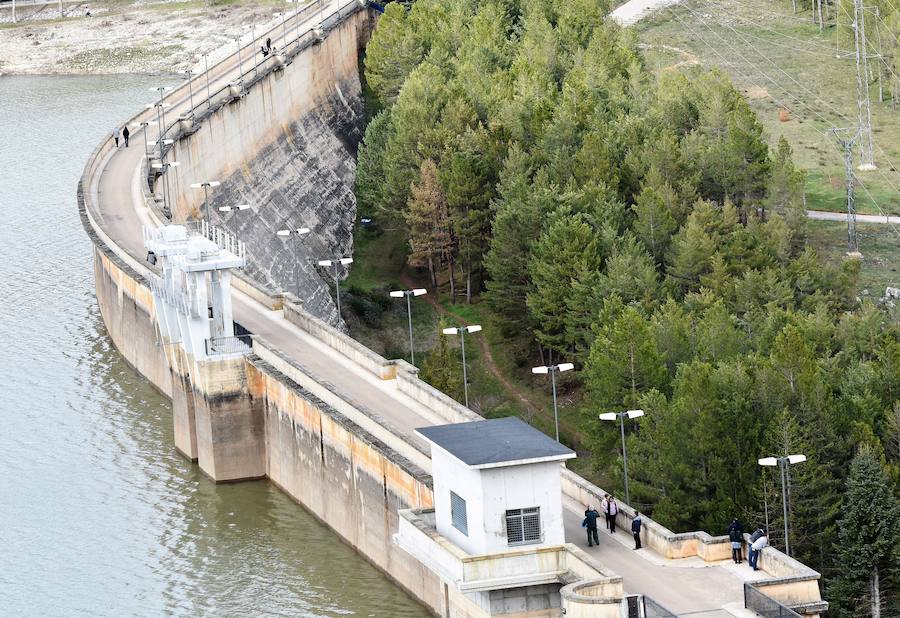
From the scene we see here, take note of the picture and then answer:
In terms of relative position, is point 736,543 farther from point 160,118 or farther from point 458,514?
point 160,118

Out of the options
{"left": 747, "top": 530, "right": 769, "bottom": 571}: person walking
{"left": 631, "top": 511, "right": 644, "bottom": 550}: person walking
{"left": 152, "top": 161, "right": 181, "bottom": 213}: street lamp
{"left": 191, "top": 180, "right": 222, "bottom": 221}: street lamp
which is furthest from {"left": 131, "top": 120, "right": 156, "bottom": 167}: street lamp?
{"left": 747, "top": 530, "right": 769, "bottom": 571}: person walking

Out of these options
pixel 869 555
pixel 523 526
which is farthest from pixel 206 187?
pixel 523 526

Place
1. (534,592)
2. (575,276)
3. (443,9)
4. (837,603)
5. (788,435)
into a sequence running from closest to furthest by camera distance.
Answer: (534,592)
(837,603)
(788,435)
(575,276)
(443,9)

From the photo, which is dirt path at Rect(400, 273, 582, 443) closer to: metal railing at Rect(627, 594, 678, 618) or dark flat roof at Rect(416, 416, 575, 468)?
dark flat roof at Rect(416, 416, 575, 468)

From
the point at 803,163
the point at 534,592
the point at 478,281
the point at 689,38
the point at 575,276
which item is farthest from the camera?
the point at 689,38

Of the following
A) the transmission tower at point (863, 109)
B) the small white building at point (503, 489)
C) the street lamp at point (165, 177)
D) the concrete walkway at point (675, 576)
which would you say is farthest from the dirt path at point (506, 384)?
the small white building at point (503, 489)

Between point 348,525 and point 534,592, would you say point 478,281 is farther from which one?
point 534,592

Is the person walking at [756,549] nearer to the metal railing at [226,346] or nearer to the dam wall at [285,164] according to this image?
the metal railing at [226,346]

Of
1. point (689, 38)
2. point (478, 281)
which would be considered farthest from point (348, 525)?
point (689, 38)
